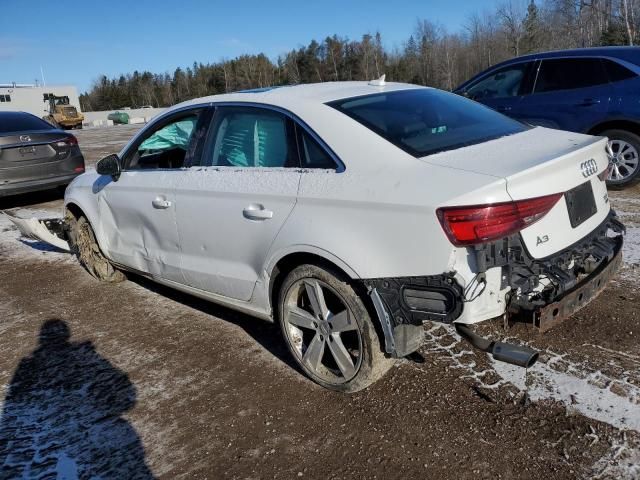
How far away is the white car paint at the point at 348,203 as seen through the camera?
2.46 metres

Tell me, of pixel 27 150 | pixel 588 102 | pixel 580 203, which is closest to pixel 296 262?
pixel 580 203

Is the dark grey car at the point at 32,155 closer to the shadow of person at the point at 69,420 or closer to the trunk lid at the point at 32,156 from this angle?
the trunk lid at the point at 32,156

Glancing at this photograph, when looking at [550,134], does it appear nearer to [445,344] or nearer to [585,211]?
[585,211]

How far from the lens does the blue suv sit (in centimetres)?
662

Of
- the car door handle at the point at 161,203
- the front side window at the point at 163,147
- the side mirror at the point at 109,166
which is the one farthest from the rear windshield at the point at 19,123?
the car door handle at the point at 161,203

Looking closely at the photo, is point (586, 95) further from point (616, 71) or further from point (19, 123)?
point (19, 123)

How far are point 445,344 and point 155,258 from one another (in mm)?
2270

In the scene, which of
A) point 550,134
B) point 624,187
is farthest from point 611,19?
point 550,134

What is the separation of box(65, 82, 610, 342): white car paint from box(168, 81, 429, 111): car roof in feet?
0.03

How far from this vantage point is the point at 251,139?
11.4 ft

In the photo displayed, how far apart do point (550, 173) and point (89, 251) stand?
4.45m

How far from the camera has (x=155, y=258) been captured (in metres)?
4.20

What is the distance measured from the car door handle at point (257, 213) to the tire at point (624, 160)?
208 inches

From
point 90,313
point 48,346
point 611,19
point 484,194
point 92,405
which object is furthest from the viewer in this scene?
point 611,19
